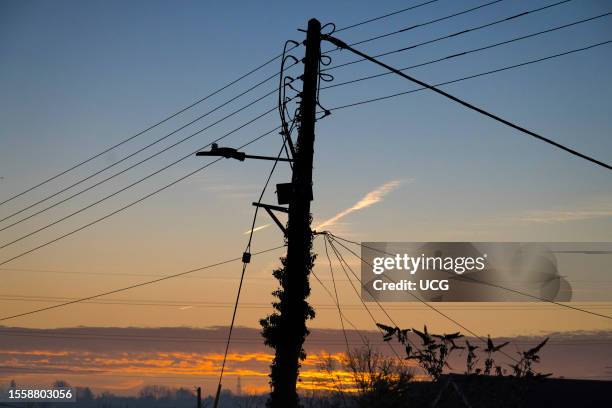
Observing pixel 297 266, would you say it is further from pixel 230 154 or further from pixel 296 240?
pixel 230 154

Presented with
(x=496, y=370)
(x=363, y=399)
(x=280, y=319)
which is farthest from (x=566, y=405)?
(x=280, y=319)

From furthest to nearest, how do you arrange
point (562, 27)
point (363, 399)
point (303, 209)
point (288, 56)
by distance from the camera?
point (363, 399), point (288, 56), point (303, 209), point (562, 27)

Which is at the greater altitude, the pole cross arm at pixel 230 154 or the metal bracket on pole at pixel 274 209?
the pole cross arm at pixel 230 154

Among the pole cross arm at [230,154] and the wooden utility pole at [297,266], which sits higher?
the pole cross arm at [230,154]

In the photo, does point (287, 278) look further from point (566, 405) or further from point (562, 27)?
point (566, 405)

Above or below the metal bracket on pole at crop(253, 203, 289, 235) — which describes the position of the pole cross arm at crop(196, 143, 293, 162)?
above

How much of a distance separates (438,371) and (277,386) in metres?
8.66

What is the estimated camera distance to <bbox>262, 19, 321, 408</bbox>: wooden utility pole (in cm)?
1909

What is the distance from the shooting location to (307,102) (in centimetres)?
2003

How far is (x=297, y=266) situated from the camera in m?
19.2

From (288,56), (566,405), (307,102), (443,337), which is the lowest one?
(566,405)

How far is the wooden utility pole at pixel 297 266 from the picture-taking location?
1909 centimetres

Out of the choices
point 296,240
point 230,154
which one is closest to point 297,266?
point 296,240

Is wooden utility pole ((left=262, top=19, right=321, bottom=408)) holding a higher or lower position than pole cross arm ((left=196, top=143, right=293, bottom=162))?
Answer: lower
